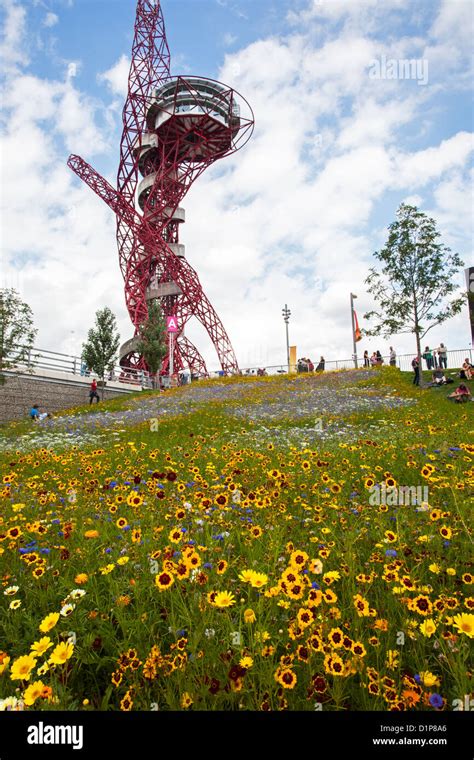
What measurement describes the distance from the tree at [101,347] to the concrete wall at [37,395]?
801 centimetres

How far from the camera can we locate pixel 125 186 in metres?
60.2

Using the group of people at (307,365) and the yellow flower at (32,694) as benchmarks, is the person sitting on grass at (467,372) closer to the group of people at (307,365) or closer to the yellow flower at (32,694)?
the group of people at (307,365)

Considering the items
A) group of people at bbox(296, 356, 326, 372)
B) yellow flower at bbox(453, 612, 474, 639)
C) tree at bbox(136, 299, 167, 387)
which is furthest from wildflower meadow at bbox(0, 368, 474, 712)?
group of people at bbox(296, 356, 326, 372)

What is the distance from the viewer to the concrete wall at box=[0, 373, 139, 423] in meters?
24.3

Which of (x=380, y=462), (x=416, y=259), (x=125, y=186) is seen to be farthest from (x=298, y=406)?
(x=125, y=186)

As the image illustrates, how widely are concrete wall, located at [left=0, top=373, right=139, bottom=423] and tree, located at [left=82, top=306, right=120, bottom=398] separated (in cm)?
801

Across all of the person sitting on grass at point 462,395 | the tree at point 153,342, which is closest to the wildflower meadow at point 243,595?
the person sitting on grass at point 462,395

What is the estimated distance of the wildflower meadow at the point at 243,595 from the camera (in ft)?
6.11

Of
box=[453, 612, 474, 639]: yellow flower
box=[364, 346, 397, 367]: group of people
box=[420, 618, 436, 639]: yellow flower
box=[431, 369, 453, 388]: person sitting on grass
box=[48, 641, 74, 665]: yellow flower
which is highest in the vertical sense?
box=[364, 346, 397, 367]: group of people

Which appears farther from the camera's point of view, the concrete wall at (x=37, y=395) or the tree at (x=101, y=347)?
the tree at (x=101, y=347)

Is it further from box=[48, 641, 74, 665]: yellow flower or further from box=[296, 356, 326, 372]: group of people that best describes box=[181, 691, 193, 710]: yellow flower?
box=[296, 356, 326, 372]: group of people

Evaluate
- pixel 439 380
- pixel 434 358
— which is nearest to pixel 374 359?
pixel 434 358
